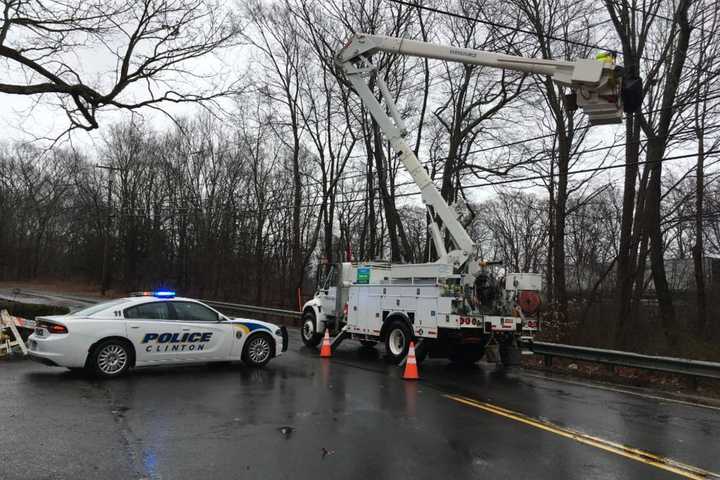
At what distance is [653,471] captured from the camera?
18.2ft

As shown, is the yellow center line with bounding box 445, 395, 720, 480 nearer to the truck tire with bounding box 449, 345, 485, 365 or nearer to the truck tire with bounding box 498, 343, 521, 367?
the truck tire with bounding box 498, 343, 521, 367

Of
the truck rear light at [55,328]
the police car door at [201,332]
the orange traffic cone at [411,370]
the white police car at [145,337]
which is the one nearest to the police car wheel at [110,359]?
the white police car at [145,337]

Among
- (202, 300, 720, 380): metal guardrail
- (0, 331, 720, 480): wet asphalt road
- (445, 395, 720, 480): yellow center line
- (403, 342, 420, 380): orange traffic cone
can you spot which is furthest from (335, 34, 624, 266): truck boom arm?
(445, 395, 720, 480): yellow center line

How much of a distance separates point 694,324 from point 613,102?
10.6m

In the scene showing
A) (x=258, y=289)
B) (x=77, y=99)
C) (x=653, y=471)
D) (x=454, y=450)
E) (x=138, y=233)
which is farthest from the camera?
(x=138, y=233)

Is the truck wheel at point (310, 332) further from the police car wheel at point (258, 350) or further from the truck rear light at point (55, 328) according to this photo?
the truck rear light at point (55, 328)

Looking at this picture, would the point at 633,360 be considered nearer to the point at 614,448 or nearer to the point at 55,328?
the point at 614,448

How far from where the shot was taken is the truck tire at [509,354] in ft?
43.5

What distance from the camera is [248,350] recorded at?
11.8m

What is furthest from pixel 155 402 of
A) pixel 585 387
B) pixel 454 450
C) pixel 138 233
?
pixel 138 233

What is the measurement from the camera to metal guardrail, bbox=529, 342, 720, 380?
10889mm

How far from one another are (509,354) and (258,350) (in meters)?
5.69

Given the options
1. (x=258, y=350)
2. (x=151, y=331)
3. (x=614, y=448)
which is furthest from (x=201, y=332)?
(x=614, y=448)

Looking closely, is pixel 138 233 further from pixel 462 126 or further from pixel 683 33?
Answer: pixel 683 33
